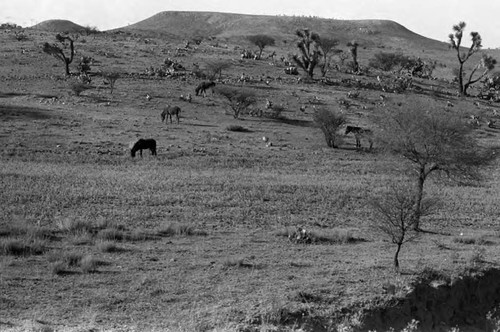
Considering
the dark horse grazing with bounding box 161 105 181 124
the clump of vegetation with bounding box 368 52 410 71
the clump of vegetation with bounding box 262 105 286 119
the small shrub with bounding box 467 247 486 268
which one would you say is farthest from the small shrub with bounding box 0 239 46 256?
the clump of vegetation with bounding box 368 52 410 71

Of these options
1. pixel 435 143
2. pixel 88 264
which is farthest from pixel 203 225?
pixel 435 143

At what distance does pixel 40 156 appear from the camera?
34.0 metres

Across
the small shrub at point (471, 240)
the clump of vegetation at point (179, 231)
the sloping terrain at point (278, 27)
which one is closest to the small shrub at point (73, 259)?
the clump of vegetation at point (179, 231)

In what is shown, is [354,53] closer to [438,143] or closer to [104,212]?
[438,143]

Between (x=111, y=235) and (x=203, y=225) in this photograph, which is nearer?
(x=111, y=235)

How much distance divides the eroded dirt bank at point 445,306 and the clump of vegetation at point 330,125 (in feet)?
81.2

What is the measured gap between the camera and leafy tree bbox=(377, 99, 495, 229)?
25078mm

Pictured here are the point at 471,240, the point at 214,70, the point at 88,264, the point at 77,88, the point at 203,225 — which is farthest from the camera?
the point at 214,70

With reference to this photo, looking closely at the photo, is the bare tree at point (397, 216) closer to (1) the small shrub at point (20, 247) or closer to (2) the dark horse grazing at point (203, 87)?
(1) the small shrub at point (20, 247)

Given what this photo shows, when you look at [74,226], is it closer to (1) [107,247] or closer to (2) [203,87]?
(1) [107,247]

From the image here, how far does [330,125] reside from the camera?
4191 centimetres

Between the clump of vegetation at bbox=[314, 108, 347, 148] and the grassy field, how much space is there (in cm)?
70

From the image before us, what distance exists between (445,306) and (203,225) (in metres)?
8.22

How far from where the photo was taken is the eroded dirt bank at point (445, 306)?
48.6 feet
